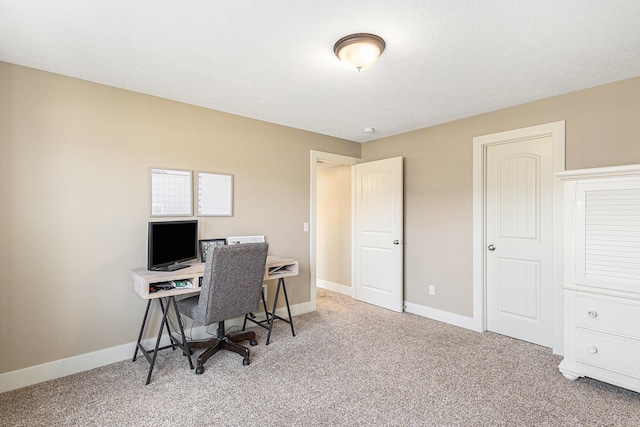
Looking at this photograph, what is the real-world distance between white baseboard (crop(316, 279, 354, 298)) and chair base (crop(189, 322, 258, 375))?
213cm

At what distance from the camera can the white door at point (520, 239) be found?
304 cm

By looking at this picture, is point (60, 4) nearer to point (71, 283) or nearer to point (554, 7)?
point (71, 283)

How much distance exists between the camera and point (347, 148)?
460cm

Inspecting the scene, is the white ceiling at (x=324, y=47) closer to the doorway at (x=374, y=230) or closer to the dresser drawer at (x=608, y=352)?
the doorway at (x=374, y=230)

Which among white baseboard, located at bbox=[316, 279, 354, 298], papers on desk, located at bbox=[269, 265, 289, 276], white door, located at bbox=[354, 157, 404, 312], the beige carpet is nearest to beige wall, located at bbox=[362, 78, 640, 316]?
white door, located at bbox=[354, 157, 404, 312]

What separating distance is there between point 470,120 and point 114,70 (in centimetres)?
343

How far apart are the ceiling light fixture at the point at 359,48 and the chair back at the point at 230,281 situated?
5.23ft

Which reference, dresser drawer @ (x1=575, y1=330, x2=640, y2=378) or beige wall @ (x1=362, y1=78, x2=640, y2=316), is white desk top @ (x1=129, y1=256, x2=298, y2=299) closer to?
beige wall @ (x1=362, y1=78, x2=640, y2=316)

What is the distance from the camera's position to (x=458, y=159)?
365 cm

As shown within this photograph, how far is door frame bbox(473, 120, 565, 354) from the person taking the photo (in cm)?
288

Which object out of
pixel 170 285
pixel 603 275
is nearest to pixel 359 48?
pixel 170 285

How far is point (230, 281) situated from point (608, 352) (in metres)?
2.85

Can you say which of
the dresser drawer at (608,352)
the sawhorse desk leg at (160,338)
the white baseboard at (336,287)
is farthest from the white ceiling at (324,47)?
the white baseboard at (336,287)

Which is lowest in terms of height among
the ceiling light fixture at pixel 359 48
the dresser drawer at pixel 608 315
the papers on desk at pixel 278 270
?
the dresser drawer at pixel 608 315
